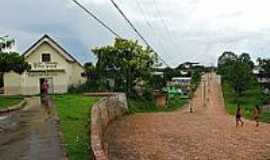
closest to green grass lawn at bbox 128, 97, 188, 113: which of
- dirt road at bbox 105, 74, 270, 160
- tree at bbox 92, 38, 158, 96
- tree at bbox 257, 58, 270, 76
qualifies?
tree at bbox 92, 38, 158, 96

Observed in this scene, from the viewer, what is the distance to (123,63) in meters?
56.6

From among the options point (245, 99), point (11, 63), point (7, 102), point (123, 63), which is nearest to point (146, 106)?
point (123, 63)

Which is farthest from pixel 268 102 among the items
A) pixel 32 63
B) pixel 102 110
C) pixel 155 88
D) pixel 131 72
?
pixel 102 110

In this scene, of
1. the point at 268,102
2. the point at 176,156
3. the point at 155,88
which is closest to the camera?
the point at 176,156

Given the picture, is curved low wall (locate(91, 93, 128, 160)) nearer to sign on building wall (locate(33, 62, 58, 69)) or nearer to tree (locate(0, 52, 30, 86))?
tree (locate(0, 52, 30, 86))

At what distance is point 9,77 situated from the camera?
56.3m

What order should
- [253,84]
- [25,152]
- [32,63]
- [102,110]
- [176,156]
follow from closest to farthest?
[25,152]
[176,156]
[102,110]
[32,63]
[253,84]

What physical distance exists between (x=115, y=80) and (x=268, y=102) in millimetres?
30795

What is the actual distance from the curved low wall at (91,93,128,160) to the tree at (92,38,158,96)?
706cm

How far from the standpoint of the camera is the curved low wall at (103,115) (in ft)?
54.6

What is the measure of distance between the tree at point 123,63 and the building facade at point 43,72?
145 inches

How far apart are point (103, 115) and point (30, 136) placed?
1363 cm

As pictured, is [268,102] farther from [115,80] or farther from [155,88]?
[115,80]

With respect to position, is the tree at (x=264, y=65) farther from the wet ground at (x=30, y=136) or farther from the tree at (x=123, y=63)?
the wet ground at (x=30, y=136)
